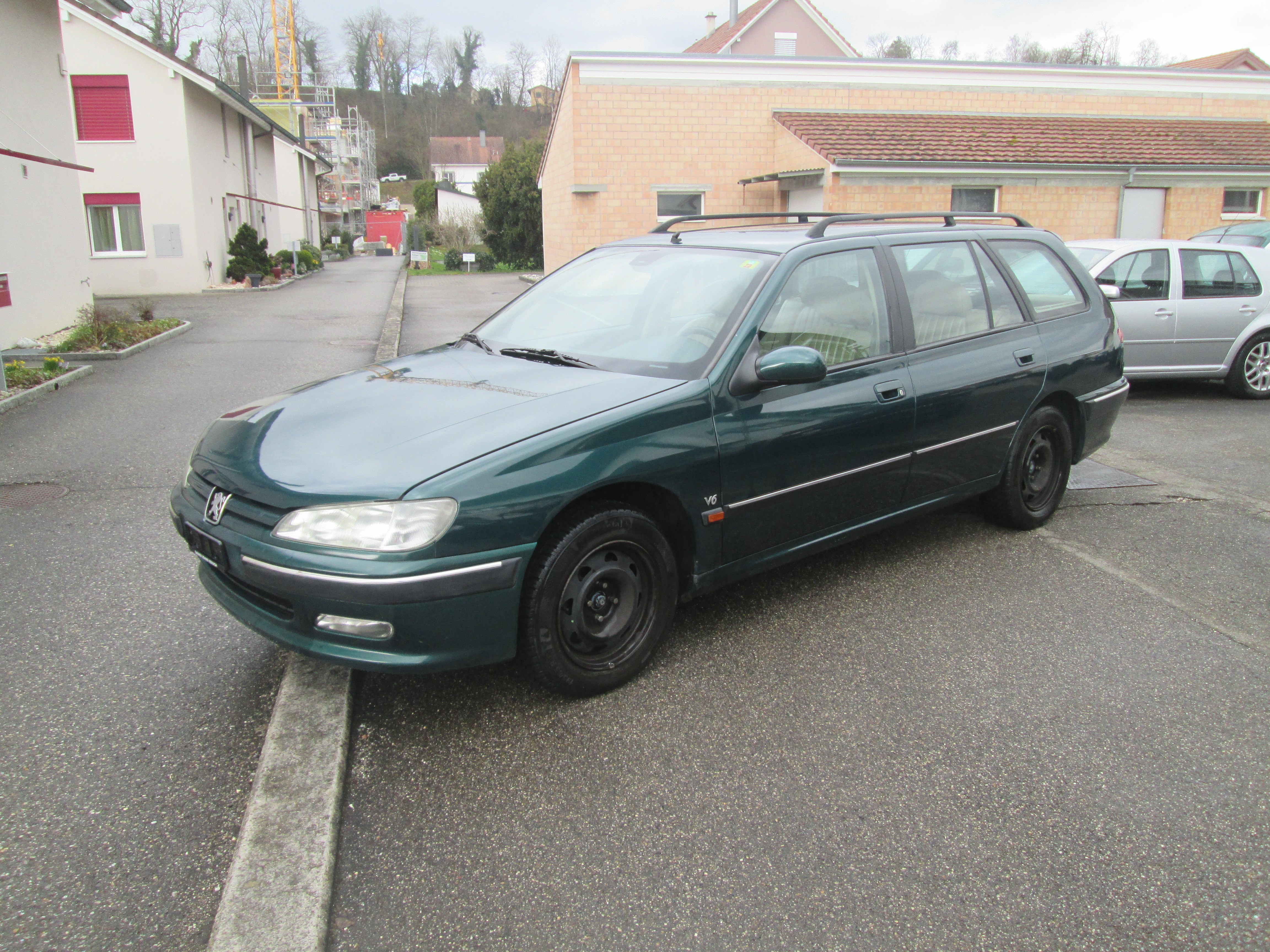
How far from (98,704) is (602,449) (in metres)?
2.02

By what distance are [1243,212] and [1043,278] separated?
19609 millimetres

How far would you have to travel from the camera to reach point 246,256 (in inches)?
1058

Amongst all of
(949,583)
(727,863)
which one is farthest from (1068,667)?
(727,863)

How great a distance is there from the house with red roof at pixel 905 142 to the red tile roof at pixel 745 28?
13.7 meters

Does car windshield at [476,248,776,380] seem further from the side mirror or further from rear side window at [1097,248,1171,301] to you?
rear side window at [1097,248,1171,301]

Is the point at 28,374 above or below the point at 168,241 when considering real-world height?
below

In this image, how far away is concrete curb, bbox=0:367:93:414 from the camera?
877 centimetres

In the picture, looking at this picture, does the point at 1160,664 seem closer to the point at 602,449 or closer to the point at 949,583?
the point at 949,583

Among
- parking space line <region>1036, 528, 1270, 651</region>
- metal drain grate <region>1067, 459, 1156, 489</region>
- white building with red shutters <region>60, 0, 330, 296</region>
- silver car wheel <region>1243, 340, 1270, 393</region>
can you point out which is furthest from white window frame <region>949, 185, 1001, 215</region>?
white building with red shutters <region>60, 0, 330, 296</region>

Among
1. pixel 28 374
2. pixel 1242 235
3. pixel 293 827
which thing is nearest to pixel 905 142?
pixel 1242 235

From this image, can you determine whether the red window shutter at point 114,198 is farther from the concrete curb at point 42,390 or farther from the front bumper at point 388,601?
the front bumper at point 388,601

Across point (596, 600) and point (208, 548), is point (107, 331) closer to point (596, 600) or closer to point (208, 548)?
point (208, 548)

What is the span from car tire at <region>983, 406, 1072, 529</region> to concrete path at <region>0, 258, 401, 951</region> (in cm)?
381

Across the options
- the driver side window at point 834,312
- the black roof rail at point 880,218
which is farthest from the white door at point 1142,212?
the driver side window at point 834,312
